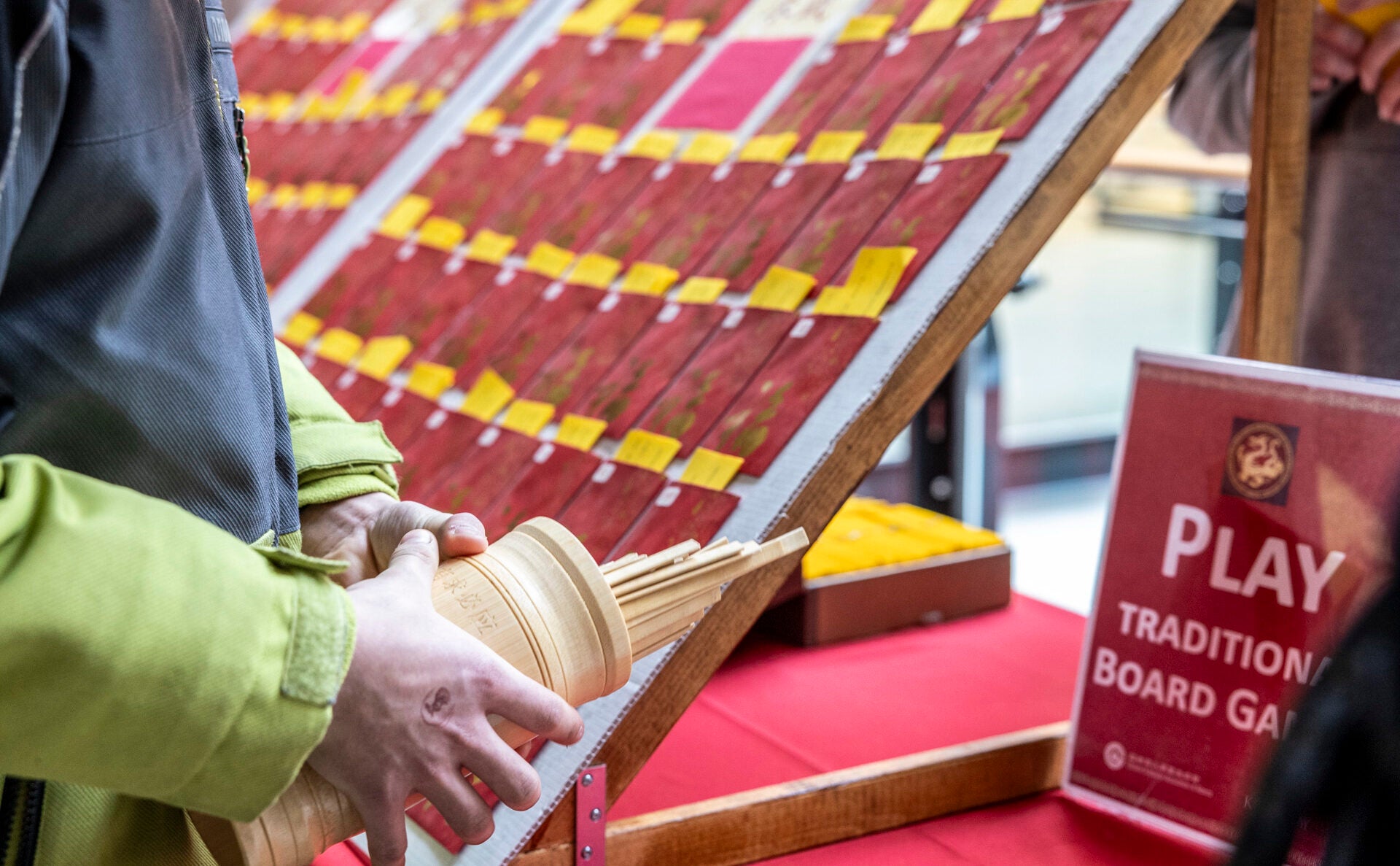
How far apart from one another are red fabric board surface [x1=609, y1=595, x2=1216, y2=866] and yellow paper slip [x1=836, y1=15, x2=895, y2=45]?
82cm

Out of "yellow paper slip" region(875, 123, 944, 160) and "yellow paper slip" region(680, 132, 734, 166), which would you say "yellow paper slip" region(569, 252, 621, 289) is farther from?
"yellow paper slip" region(875, 123, 944, 160)

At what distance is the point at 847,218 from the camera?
133cm

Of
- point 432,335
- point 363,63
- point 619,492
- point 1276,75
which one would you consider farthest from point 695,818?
point 363,63

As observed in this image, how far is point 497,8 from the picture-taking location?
2367 mm

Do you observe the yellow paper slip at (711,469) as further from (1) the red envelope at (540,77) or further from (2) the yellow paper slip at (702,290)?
(1) the red envelope at (540,77)

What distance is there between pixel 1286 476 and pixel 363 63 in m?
2.14

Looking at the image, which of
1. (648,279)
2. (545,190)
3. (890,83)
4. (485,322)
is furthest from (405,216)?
(890,83)

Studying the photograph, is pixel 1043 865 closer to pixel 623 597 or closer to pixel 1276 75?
pixel 623 597

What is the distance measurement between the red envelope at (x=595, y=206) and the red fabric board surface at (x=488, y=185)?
0.15m

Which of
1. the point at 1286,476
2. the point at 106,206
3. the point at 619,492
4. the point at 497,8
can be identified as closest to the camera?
the point at 106,206

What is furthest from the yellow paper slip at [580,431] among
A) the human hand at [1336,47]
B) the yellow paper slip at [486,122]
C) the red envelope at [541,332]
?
the human hand at [1336,47]

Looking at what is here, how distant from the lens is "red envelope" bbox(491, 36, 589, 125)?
6.60ft

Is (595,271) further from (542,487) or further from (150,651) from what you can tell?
(150,651)

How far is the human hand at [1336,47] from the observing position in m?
1.46
